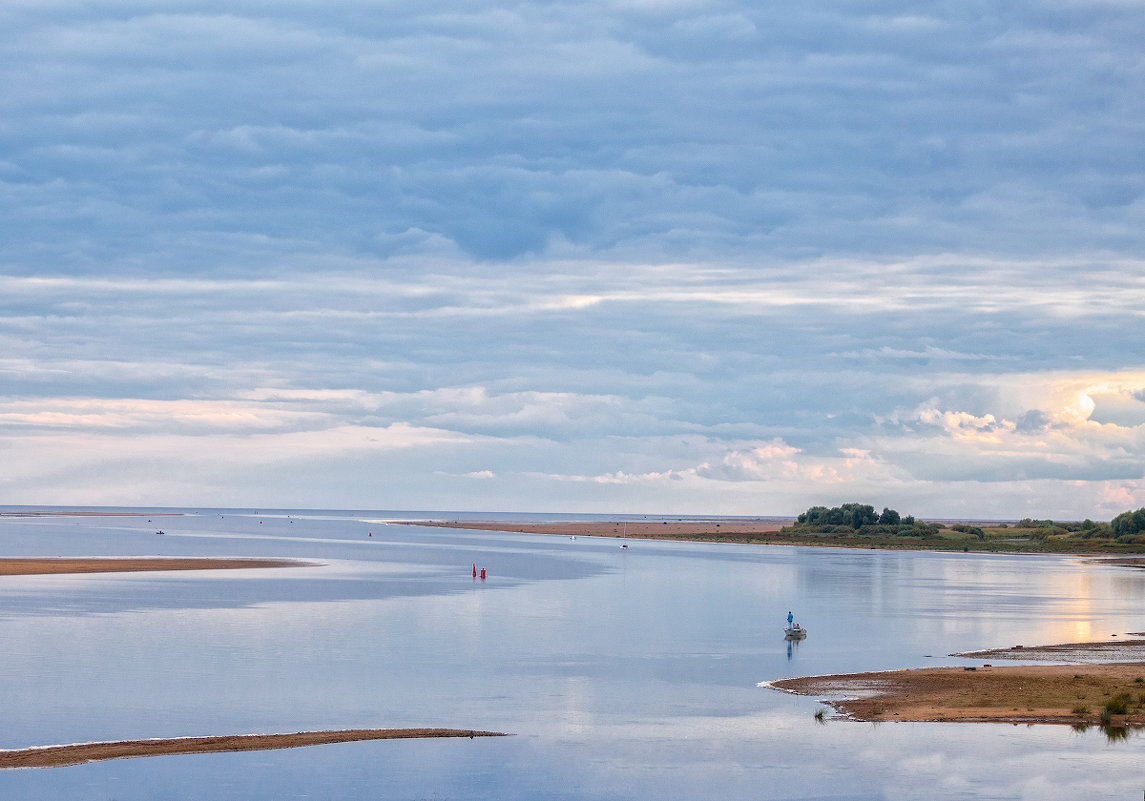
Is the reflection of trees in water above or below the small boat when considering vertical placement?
below

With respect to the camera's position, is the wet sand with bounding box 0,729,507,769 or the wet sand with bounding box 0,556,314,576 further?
the wet sand with bounding box 0,556,314,576

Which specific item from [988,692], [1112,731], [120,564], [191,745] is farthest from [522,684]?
[120,564]

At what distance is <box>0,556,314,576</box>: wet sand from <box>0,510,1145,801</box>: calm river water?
27.7 ft

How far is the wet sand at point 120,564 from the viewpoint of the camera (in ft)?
371

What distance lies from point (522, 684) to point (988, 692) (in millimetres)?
18254

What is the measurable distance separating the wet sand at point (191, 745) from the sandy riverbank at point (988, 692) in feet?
48.2

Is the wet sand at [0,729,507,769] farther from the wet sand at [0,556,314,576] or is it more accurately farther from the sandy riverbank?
the wet sand at [0,556,314,576]

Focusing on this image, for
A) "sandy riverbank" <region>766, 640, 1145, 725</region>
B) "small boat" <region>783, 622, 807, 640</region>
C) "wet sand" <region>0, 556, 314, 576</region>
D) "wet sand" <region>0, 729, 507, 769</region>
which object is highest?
"wet sand" <region>0, 556, 314, 576</region>

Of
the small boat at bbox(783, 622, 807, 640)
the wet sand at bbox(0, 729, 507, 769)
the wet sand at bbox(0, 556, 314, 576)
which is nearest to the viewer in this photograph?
the wet sand at bbox(0, 729, 507, 769)

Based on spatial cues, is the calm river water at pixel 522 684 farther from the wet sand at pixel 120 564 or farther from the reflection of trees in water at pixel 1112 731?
the wet sand at pixel 120 564

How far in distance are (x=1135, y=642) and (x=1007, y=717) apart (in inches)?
1036

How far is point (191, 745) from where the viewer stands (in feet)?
121

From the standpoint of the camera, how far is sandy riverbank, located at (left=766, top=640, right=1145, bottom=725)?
1699 inches

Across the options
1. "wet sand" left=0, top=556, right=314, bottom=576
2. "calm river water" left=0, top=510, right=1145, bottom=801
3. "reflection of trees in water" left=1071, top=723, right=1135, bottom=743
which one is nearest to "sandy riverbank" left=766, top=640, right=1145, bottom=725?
"reflection of trees in water" left=1071, top=723, right=1135, bottom=743
